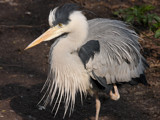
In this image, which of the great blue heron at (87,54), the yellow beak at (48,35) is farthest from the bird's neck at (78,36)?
the yellow beak at (48,35)

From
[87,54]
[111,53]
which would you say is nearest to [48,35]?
[87,54]

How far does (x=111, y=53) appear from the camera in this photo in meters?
4.08

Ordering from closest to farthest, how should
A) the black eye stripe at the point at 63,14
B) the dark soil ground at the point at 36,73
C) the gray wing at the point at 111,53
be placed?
1. the black eye stripe at the point at 63,14
2. the gray wing at the point at 111,53
3. the dark soil ground at the point at 36,73

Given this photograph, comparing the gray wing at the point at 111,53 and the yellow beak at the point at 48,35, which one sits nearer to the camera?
the yellow beak at the point at 48,35

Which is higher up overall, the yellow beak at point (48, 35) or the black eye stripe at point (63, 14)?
the black eye stripe at point (63, 14)

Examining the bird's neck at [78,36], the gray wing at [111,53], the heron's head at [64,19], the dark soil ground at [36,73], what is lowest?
the dark soil ground at [36,73]

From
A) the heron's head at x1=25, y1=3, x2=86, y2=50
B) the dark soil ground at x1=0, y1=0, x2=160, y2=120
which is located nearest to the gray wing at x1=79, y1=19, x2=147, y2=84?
the heron's head at x1=25, y1=3, x2=86, y2=50

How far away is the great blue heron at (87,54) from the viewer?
3.71 m

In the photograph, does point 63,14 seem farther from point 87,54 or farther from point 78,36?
point 87,54

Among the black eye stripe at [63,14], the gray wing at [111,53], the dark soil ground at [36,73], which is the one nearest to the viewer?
the black eye stripe at [63,14]

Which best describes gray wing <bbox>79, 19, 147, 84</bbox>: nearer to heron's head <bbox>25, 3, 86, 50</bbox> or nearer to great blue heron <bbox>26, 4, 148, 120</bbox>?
great blue heron <bbox>26, 4, 148, 120</bbox>

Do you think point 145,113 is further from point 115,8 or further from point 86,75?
point 115,8

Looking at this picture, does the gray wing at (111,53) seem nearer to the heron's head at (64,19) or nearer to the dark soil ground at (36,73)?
the heron's head at (64,19)

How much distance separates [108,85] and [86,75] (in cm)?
37
